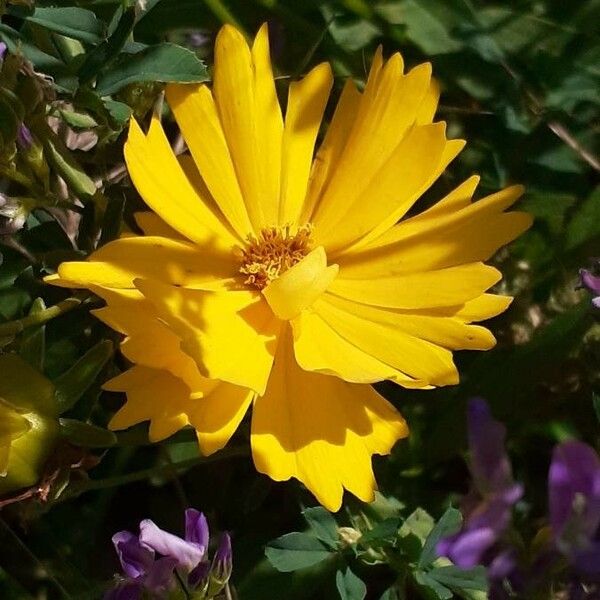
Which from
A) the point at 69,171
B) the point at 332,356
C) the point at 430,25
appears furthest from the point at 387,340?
the point at 430,25

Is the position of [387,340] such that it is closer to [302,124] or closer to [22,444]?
[302,124]

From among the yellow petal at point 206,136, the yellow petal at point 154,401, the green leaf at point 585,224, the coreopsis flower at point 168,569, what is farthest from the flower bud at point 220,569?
the green leaf at point 585,224

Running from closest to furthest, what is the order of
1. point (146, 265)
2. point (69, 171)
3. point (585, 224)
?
point (146, 265) → point (69, 171) → point (585, 224)

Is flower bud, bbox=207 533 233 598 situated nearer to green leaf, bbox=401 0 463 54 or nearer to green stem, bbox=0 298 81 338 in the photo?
green stem, bbox=0 298 81 338

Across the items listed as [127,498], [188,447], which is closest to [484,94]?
[188,447]

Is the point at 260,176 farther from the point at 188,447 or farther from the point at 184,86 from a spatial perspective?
the point at 188,447

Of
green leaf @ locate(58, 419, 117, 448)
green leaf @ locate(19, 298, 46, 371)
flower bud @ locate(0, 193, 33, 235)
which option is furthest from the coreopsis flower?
flower bud @ locate(0, 193, 33, 235)

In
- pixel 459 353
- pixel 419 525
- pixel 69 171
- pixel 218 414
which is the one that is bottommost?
pixel 419 525
